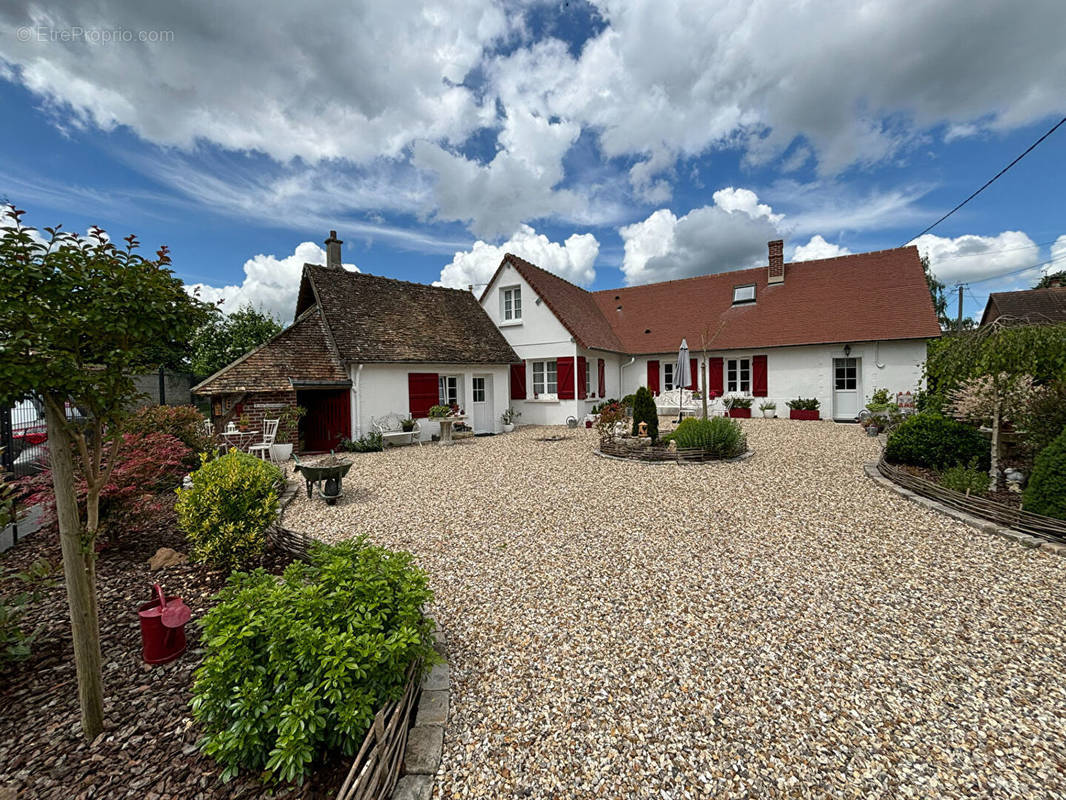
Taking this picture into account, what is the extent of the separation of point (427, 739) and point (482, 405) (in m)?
12.7

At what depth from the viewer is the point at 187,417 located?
28.0ft

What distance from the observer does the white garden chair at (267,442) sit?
996 centimetres

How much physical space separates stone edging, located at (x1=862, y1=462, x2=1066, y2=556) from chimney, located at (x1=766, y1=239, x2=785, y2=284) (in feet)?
43.3

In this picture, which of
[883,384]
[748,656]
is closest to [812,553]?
[748,656]

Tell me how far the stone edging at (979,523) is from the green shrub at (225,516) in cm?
760

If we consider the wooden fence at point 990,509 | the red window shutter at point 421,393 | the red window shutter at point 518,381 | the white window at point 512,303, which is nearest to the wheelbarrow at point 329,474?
the red window shutter at point 421,393

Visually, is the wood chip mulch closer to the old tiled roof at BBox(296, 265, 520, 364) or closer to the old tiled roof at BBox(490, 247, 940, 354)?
the old tiled roof at BBox(296, 265, 520, 364)

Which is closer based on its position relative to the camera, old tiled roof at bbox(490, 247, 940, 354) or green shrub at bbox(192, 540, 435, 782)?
green shrub at bbox(192, 540, 435, 782)

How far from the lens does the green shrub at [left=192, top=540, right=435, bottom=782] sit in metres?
1.93

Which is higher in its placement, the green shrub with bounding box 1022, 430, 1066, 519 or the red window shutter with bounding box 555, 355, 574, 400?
the red window shutter with bounding box 555, 355, 574, 400

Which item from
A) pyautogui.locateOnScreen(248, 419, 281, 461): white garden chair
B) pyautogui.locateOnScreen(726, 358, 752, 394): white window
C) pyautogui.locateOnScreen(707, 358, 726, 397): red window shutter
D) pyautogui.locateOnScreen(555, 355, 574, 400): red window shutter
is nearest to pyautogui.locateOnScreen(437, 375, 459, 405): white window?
pyautogui.locateOnScreen(555, 355, 574, 400): red window shutter

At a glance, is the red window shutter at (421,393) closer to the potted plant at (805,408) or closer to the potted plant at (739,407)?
the potted plant at (739,407)

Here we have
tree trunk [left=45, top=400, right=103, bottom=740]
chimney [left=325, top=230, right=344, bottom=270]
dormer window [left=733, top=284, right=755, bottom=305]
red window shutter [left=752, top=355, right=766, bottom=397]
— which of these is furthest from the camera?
dormer window [left=733, top=284, right=755, bottom=305]

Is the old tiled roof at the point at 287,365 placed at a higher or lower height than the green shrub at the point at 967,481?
higher
